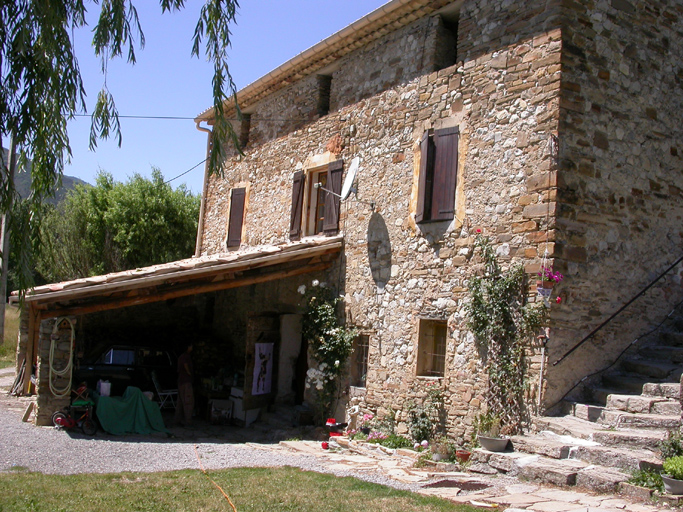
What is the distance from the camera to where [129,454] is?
8094mm

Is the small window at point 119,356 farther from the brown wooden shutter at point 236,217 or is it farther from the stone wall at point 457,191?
the stone wall at point 457,191

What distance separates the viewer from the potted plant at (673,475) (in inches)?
203

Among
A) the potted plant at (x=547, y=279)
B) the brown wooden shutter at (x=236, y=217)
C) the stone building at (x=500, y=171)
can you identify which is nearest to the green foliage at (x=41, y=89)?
the stone building at (x=500, y=171)

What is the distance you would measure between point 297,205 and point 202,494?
22.5 feet

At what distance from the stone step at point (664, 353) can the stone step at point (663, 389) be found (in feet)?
2.19

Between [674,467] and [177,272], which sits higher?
[177,272]

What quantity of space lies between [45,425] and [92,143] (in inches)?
217

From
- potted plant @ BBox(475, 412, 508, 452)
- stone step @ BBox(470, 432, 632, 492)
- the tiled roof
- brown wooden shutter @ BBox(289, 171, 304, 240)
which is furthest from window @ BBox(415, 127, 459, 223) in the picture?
brown wooden shutter @ BBox(289, 171, 304, 240)

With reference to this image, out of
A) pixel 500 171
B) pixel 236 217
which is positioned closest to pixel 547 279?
pixel 500 171

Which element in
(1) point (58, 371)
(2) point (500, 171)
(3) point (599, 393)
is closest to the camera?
(3) point (599, 393)

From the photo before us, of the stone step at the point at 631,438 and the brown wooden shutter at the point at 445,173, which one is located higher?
the brown wooden shutter at the point at 445,173

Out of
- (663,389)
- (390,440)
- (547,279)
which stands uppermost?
(547,279)

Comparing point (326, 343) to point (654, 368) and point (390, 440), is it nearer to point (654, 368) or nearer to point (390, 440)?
point (390, 440)

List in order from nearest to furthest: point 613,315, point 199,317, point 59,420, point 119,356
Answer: point 613,315 < point 59,420 < point 119,356 < point 199,317
